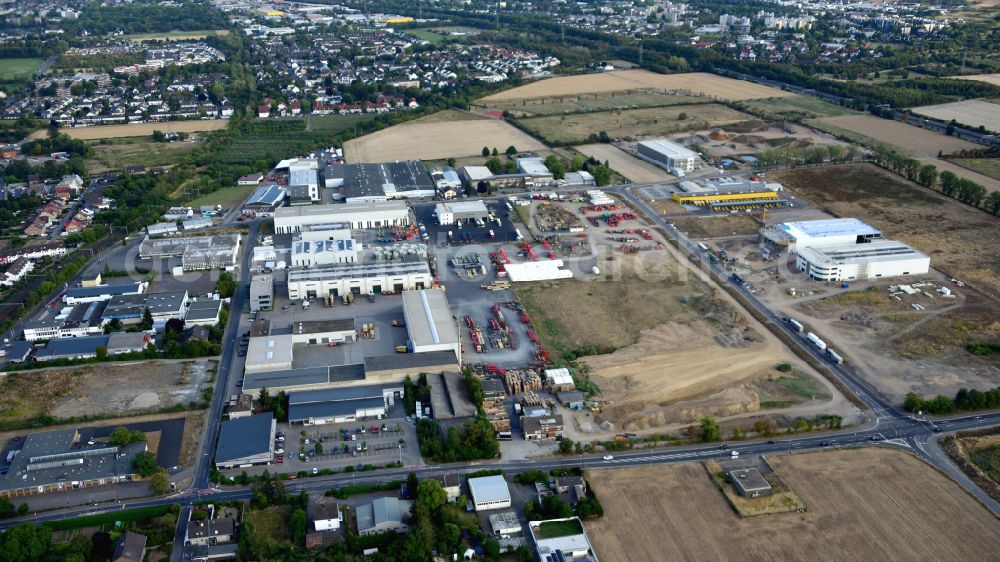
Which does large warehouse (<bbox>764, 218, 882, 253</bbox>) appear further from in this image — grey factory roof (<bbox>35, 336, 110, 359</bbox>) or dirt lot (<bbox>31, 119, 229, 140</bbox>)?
dirt lot (<bbox>31, 119, 229, 140</bbox>)

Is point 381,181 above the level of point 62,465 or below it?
above

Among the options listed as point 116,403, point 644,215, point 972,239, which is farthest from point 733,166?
point 116,403

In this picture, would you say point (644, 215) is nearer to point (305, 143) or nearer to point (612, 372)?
point (612, 372)

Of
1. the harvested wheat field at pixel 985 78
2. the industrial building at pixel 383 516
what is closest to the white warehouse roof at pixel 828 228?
the industrial building at pixel 383 516

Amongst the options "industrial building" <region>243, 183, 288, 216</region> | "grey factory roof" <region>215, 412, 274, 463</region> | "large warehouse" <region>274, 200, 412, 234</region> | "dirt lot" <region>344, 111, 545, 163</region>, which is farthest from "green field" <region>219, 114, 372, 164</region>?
"grey factory roof" <region>215, 412, 274, 463</region>

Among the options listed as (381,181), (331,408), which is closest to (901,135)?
(381,181)

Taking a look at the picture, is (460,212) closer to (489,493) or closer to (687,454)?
(687,454)
